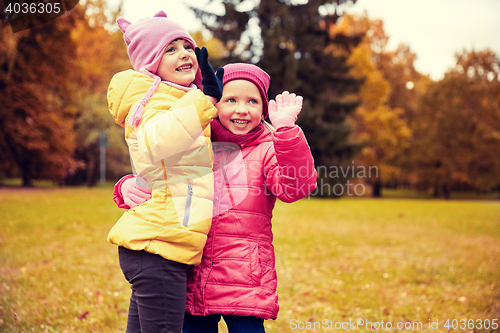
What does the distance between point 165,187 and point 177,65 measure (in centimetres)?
57

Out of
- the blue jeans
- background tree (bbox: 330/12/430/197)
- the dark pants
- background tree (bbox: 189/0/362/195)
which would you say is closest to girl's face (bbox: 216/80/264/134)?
the dark pants

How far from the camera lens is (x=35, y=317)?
3.67 m

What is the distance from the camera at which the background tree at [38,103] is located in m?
17.3

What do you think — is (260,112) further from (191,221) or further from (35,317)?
(35,317)

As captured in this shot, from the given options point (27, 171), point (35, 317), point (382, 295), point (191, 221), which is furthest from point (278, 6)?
point (27, 171)

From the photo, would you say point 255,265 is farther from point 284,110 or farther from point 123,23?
point 123,23

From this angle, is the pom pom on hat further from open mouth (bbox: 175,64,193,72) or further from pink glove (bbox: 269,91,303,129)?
pink glove (bbox: 269,91,303,129)

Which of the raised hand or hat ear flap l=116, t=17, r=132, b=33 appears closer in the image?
the raised hand

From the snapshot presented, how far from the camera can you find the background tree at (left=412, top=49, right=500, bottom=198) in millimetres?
28781

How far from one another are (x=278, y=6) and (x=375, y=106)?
48.3ft

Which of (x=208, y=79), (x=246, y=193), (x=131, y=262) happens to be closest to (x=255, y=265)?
(x=246, y=193)

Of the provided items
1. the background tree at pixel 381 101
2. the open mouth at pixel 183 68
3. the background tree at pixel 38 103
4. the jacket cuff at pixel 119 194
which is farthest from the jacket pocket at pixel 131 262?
the background tree at pixel 381 101

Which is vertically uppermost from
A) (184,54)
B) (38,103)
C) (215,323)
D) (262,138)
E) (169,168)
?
(38,103)

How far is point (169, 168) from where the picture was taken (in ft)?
5.59
